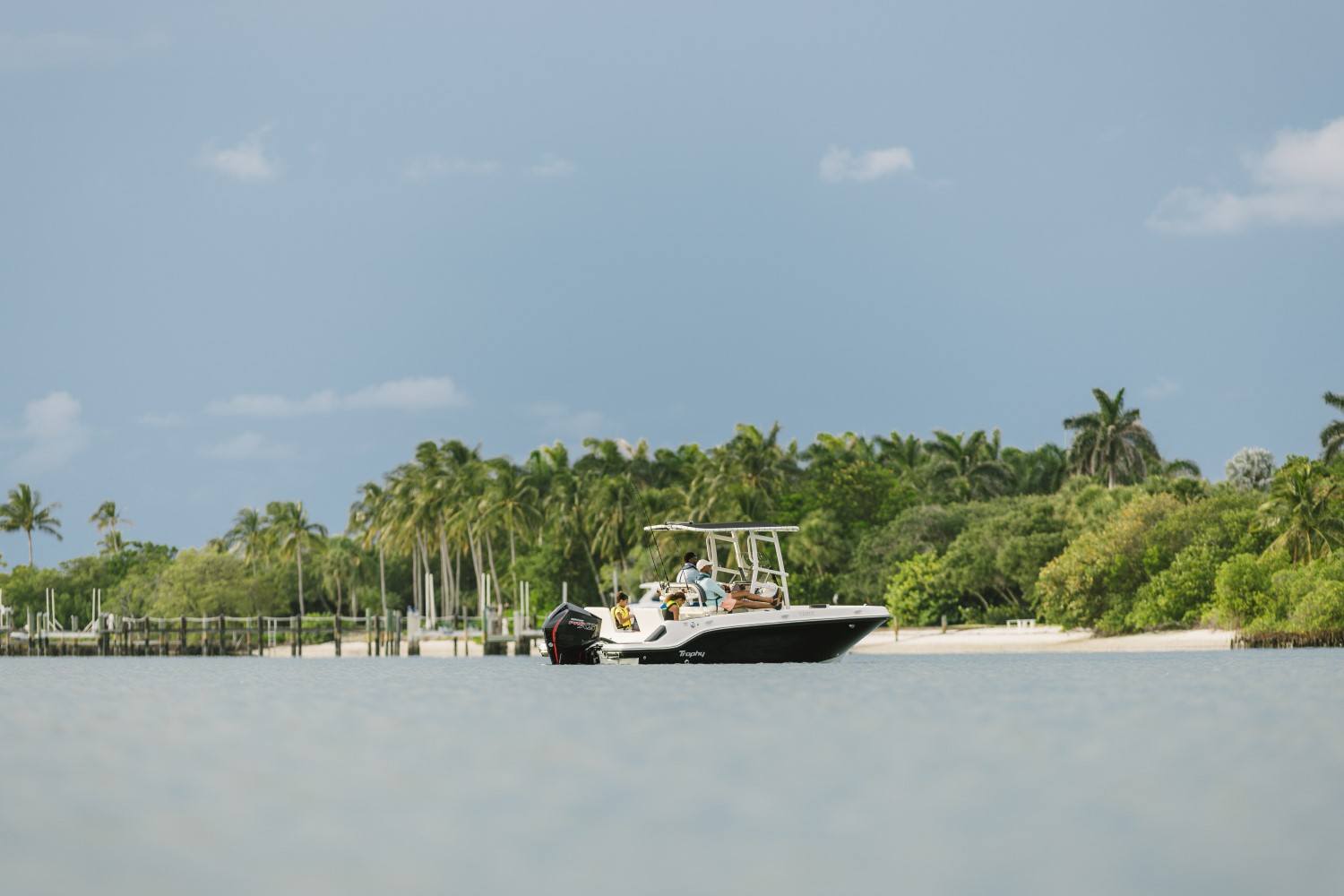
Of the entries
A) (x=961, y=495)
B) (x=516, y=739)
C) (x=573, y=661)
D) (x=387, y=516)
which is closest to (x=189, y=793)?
(x=516, y=739)

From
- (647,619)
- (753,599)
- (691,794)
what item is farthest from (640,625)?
(691,794)

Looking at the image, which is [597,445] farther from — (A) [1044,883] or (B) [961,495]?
(A) [1044,883]

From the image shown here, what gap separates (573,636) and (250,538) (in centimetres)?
8370

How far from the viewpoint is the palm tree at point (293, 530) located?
113 metres

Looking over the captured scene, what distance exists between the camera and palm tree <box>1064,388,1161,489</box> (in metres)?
87.6

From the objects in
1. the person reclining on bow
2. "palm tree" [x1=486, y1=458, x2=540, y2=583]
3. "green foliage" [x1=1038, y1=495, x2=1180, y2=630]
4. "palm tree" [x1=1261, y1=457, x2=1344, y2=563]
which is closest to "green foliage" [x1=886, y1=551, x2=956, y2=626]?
"green foliage" [x1=1038, y1=495, x2=1180, y2=630]

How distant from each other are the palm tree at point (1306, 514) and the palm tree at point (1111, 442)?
94.9 ft

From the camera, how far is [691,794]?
14.3 m

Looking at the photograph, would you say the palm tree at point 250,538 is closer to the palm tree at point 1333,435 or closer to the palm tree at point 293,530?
the palm tree at point 293,530

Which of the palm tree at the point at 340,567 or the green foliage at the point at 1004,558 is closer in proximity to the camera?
the green foliage at the point at 1004,558

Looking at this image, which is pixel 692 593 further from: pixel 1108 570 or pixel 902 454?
pixel 902 454

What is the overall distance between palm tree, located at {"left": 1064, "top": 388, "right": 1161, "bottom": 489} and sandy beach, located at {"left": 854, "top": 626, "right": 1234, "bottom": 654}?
2011 centimetres

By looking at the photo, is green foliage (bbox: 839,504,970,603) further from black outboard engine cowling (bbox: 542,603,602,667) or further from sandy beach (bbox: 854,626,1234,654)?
black outboard engine cowling (bbox: 542,603,602,667)

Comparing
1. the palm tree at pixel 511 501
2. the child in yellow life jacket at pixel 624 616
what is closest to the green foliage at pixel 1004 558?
the palm tree at pixel 511 501
